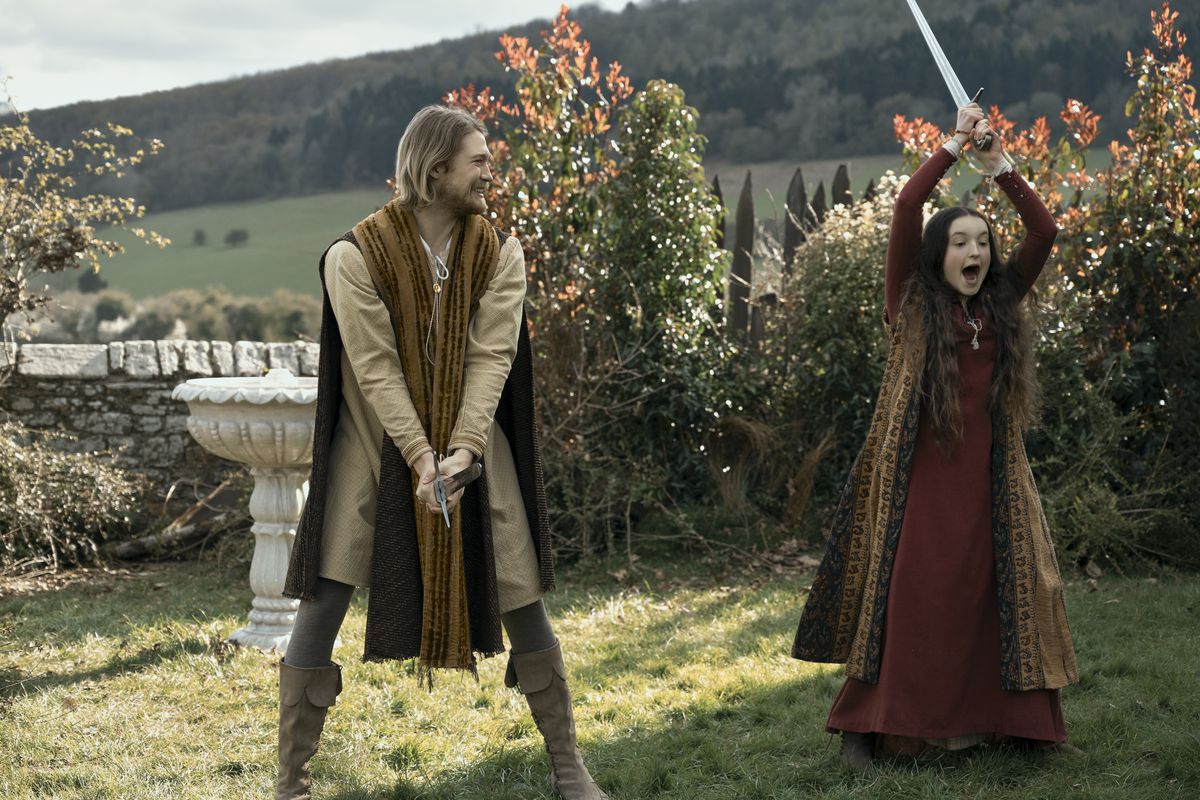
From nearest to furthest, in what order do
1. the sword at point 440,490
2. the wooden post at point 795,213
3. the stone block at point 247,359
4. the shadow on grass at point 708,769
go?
the sword at point 440,490, the shadow on grass at point 708,769, the stone block at point 247,359, the wooden post at point 795,213

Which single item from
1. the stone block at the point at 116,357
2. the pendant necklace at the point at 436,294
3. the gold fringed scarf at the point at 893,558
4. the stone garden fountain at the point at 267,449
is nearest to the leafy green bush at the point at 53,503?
the stone block at the point at 116,357

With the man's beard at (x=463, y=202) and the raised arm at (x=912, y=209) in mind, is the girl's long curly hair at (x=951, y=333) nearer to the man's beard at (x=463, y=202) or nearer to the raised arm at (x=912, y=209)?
the raised arm at (x=912, y=209)

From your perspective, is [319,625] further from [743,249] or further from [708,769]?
[743,249]

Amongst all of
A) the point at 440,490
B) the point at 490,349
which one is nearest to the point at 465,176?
the point at 490,349

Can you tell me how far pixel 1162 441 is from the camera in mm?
6383

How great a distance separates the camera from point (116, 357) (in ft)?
24.9

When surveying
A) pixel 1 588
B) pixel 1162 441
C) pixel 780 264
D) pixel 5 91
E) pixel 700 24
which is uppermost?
pixel 700 24

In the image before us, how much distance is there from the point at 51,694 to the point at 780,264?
5.16 m

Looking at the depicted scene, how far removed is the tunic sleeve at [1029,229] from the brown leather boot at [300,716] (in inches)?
85.4

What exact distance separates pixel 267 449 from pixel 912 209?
2.71 m

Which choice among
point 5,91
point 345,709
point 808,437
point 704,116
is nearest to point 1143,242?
point 808,437

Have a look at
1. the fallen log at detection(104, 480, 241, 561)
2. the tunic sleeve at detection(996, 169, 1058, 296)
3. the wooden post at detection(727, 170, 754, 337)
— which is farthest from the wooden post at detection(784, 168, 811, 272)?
the tunic sleeve at detection(996, 169, 1058, 296)

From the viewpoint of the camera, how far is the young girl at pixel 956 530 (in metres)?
3.22

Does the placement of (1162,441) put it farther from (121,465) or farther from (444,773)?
(121,465)
